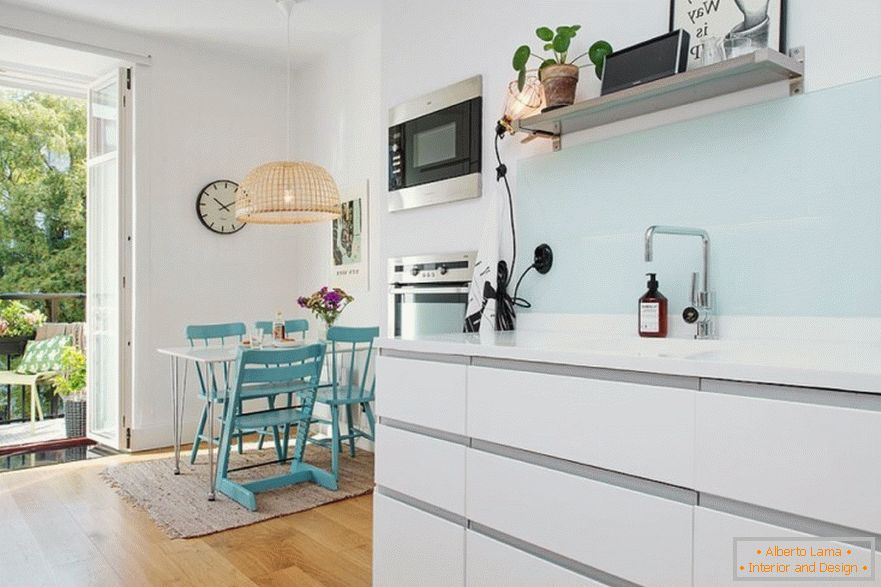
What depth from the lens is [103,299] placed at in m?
4.85

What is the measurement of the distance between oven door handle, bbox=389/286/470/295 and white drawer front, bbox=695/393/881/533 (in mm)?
1552

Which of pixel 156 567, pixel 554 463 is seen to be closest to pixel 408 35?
pixel 554 463

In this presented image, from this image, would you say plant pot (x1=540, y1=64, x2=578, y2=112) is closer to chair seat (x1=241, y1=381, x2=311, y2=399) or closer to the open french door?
chair seat (x1=241, y1=381, x2=311, y2=399)

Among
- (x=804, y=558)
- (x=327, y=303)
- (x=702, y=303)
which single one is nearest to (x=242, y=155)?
(x=327, y=303)

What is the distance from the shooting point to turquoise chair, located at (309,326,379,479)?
3.88 m

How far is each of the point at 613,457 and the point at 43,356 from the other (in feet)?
18.2

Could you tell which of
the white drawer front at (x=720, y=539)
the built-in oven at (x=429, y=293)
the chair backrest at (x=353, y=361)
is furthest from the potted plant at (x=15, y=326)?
the white drawer front at (x=720, y=539)

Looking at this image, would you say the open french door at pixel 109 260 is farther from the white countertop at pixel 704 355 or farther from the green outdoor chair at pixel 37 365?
the white countertop at pixel 704 355

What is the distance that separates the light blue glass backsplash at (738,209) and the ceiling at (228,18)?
256 cm

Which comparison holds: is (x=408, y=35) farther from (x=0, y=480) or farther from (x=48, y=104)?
(x=48, y=104)

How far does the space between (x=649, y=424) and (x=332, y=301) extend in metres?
Answer: 3.12

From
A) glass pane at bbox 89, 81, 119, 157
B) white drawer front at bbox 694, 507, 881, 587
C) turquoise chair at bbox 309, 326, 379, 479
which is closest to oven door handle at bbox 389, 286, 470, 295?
turquoise chair at bbox 309, 326, 379, 479

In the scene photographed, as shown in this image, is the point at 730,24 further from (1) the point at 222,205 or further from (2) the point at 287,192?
(1) the point at 222,205

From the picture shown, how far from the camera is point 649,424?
138 centimetres
